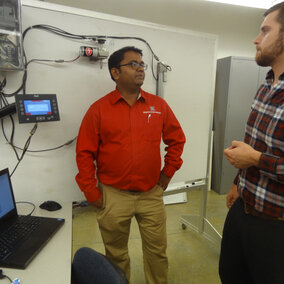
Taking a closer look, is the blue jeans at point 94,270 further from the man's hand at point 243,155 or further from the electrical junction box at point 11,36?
the electrical junction box at point 11,36

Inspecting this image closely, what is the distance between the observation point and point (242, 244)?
1.11 metres

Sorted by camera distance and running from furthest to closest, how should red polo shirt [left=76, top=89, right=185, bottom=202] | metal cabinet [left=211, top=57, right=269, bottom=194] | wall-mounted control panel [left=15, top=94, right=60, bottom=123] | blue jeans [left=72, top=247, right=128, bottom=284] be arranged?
metal cabinet [left=211, top=57, right=269, bottom=194]
red polo shirt [left=76, top=89, right=185, bottom=202]
wall-mounted control panel [left=15, top=94, right=60, bottom=123]
blue jeans [left=72, top=247, right=128, bottom=284]

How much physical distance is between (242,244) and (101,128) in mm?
991

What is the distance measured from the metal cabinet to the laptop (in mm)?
2742

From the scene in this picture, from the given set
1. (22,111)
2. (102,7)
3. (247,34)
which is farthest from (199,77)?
(247,34)

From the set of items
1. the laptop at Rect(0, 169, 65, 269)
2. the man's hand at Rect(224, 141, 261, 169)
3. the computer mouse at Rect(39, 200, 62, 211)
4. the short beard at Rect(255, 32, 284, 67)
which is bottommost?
the computer mouse at Rect(39, 200, 62, 211)

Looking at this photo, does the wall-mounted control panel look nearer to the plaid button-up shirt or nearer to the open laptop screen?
the open laptop screen

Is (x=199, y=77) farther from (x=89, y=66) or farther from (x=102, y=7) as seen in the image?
(x=102, y=7)

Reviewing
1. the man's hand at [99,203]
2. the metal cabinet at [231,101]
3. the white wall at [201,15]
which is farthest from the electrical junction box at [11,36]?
the metal cabinet at [231,101]

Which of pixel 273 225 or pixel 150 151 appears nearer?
pixel 273 225

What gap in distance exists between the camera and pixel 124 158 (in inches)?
54.0

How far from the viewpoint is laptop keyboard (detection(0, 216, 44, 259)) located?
922 millimetres

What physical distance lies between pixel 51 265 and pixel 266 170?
3.13 ft

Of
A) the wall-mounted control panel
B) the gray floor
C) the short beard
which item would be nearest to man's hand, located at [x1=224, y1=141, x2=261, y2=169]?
A: the short beard
